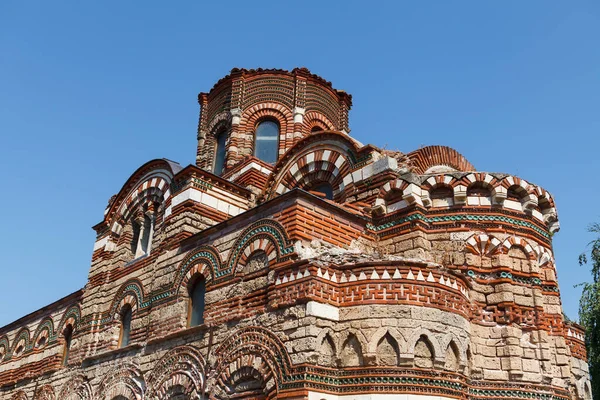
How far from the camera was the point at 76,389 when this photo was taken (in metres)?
12.7

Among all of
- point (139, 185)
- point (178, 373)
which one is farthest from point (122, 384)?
point (139, 185)

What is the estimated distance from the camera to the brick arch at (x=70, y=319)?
1416 cm

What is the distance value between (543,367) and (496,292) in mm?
1309

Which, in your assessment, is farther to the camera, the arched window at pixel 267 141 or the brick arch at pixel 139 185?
the arched window at pixel 267 141

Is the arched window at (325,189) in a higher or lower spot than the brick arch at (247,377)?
higher

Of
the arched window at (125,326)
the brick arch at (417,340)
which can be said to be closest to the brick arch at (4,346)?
the arched window at (125,326)

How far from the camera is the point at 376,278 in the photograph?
26.7 feet

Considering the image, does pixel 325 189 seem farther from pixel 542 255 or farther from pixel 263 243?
pixel 542 255

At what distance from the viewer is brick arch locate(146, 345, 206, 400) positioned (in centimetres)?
937

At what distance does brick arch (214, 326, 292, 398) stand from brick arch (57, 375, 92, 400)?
4.83 metres

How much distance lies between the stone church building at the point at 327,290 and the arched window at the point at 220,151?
3.00 metres

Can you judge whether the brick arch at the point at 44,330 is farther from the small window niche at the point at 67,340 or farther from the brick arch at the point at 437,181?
the brick arch at the point at 437,181

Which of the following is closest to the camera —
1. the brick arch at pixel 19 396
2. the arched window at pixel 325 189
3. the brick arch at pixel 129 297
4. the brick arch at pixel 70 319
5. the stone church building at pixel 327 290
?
the stone church building at pixel 327 290

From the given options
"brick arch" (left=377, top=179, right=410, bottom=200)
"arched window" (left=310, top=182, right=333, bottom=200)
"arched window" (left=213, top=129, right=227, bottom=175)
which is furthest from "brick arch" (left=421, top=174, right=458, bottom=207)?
"arched window" (left=213, top=129, right=227, bottom=175)
